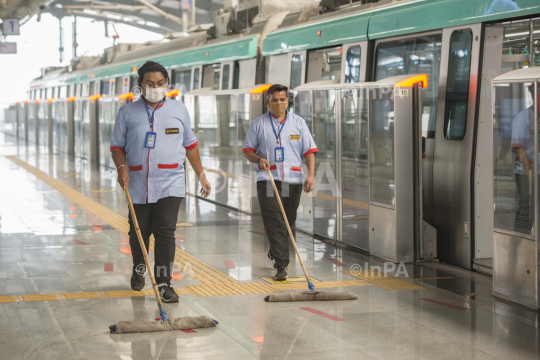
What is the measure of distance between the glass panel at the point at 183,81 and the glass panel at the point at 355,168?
7.70 meters

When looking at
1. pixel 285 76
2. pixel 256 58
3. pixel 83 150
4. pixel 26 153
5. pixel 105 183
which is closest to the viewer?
pixel 285 76

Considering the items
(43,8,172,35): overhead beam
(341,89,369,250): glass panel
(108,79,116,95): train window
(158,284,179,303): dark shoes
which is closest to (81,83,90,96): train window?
(108,79,116,95): train window

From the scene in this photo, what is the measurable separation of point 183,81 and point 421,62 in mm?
8970

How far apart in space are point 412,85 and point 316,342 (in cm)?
338

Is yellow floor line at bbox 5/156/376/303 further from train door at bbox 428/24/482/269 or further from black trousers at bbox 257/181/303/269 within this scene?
train door at bbox 428/24/482/269

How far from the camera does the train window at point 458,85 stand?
277 inches

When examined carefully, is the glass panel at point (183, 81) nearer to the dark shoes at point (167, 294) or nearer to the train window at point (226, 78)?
the train window at point (226, 78)

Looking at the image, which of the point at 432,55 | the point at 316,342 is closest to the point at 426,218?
the point at 432,55

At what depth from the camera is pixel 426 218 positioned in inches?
307

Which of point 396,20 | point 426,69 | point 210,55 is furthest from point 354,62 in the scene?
point 210,55

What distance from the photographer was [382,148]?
24.9 ft

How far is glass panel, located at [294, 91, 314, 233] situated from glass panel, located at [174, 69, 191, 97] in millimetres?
6410

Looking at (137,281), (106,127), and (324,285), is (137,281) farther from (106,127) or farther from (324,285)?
(106,127)

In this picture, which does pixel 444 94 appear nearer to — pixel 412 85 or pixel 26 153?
pixel 412 85
